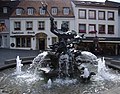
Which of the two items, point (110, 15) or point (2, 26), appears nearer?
point (2, 26)

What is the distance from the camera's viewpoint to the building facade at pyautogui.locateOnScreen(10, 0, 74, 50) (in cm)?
4494

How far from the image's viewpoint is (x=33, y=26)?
45.2 m

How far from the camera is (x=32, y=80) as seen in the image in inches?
550

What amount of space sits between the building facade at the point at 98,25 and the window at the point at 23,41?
8.94m

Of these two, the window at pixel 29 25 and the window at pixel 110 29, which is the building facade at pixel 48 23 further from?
the window at pixel 110 29

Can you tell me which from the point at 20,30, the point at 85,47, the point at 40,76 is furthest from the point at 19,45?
the point at 40,76

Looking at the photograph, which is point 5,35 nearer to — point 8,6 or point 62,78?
point 8,6

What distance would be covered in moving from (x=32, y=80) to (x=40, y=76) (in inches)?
42.4

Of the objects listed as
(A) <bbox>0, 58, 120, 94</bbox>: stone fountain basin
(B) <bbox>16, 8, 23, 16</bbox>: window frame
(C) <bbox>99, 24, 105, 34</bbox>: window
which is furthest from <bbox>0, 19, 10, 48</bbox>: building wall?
(A) <bbox>0, 58, 120, 94</bbox>: stone fountain basin

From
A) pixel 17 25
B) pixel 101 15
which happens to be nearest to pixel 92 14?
pixel 101 15

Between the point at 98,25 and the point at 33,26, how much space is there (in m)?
12.1

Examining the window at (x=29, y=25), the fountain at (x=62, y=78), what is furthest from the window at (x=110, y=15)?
the fountain at (x=62, y=78)

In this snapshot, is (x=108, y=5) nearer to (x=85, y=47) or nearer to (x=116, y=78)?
(x=85, y=47)

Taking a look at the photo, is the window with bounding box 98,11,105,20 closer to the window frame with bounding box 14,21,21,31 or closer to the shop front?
the shop front
